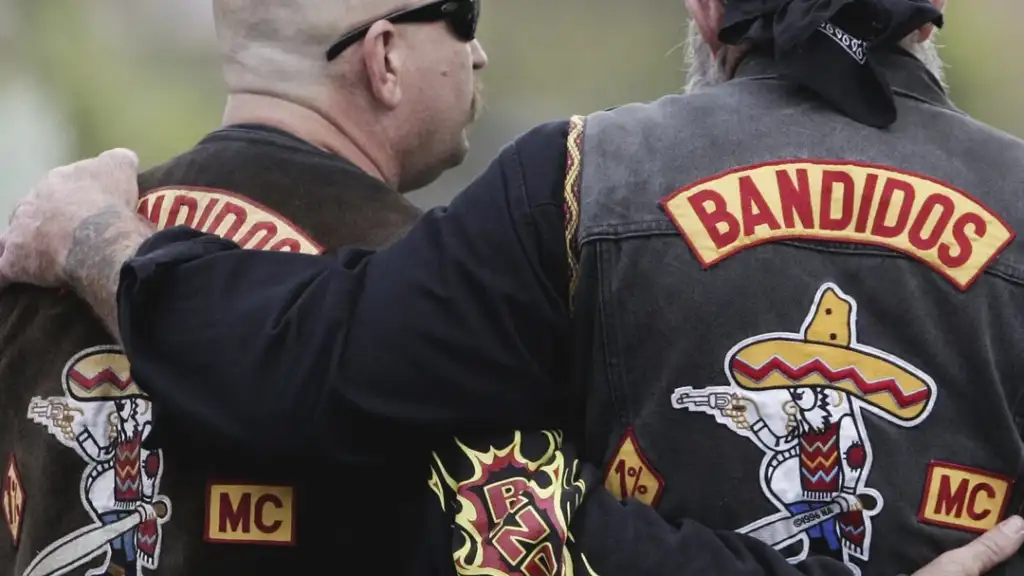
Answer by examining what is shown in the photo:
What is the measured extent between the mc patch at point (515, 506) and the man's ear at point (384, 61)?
29.0 inches

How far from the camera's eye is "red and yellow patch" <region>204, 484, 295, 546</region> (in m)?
1.83

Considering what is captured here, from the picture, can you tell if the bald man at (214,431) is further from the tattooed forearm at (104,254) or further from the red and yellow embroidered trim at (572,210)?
the red and yellow embroidered trim at (572,210)

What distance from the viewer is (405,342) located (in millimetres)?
1576

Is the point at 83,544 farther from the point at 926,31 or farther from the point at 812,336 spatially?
the point at 926,31

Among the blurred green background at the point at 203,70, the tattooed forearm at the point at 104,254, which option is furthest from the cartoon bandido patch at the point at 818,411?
the blurred green background at the point at 203,70

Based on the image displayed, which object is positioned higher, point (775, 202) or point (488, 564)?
point (775, 202)

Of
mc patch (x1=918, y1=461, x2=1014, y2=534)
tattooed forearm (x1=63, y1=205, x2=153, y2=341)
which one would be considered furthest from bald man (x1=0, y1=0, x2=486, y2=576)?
mc patch (x1=918, y1=461, x2=1014, y2=534)

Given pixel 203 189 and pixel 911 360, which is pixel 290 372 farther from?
pixel 911 360

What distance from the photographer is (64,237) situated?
1.83 m

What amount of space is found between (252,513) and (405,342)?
42 cm

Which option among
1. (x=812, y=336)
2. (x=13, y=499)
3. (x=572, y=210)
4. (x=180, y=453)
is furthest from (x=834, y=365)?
(x=13, y=499)

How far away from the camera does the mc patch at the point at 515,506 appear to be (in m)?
1.57

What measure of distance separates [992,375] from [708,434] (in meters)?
0.34

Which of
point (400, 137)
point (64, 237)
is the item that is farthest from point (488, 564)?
point (400, 137)
